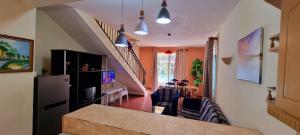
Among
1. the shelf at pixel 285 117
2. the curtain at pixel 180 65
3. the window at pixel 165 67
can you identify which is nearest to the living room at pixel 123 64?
the shelf at pixel 285 117

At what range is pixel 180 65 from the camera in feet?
28.3

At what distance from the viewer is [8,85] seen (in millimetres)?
2045

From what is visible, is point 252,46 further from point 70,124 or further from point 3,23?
point 3,23

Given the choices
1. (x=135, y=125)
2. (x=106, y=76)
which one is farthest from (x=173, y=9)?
(x=106, y=76)

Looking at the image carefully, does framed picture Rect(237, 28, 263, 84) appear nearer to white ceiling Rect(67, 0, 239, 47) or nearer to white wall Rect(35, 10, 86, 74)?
white ceiling Rect(67, 0, 239, 47)

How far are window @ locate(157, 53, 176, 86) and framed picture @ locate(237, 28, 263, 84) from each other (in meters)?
6.87

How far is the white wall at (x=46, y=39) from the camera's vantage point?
10.7 feet

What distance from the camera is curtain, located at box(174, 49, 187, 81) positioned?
856 centimetres

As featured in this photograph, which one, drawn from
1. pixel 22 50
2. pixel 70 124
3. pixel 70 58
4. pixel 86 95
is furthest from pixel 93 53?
pixel 70 124

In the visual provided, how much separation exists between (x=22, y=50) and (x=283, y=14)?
2.78m

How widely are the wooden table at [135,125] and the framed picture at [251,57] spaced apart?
0.62 meters

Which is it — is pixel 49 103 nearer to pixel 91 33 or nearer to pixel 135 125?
pixel 91 33

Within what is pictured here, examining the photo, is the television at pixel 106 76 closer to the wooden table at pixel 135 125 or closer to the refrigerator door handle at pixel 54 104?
the refrigerator door handle at pixel 54 104

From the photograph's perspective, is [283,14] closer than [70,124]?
Yes
